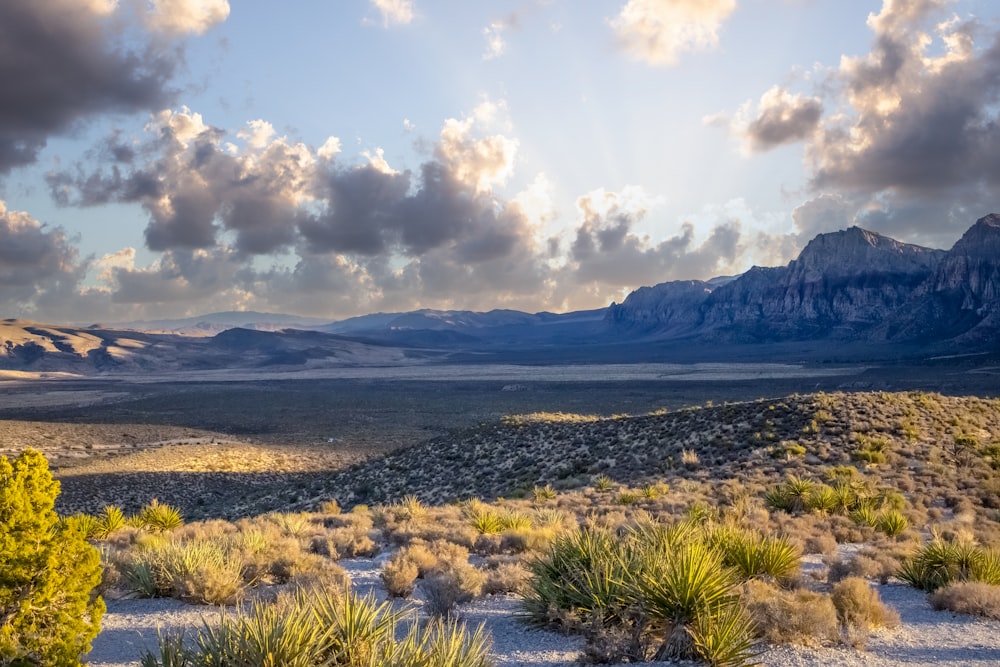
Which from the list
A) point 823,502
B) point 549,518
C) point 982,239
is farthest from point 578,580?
point 982,239

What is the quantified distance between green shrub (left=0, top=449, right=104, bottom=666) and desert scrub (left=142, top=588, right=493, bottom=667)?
0.99 m

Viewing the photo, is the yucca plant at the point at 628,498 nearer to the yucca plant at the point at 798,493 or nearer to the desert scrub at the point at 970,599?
the yucca plant at the point at 798,493

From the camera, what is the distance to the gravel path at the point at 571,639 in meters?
5.47

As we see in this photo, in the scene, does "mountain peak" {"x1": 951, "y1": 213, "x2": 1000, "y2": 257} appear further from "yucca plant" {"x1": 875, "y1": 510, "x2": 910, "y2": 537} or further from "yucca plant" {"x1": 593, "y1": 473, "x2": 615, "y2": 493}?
"yucca plant" {"x1": 875, "y1": 510, "x2": 910, "y2": 537}

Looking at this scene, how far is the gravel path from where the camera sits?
5.47 metres

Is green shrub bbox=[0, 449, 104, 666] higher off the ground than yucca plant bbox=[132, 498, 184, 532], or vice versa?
green shrub bbox=[0, 449, 104, 666]

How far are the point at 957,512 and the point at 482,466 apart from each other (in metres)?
18.4

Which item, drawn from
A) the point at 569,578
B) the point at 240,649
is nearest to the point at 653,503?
the point at 569,578

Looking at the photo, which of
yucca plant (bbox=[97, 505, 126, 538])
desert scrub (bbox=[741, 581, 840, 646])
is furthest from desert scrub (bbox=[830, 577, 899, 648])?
yucca plant (bbox=[97, 505, 126, 538])

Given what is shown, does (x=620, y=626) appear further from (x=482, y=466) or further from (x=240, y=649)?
(x=482, y=466)

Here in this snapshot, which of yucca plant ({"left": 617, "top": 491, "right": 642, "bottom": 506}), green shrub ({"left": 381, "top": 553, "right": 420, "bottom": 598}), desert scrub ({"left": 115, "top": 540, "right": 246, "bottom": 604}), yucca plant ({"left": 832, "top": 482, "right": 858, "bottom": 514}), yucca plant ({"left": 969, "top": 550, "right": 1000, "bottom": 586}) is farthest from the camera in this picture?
yucca plant ({"left": 617, "top": 491, "right": 642, "bottom": 506})

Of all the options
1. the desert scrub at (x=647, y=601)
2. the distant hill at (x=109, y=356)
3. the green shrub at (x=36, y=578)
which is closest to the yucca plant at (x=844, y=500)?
the desert scrub at (x=647, y=601)

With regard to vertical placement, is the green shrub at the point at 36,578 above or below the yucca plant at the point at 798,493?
above

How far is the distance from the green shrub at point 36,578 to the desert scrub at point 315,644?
99 centimetres
